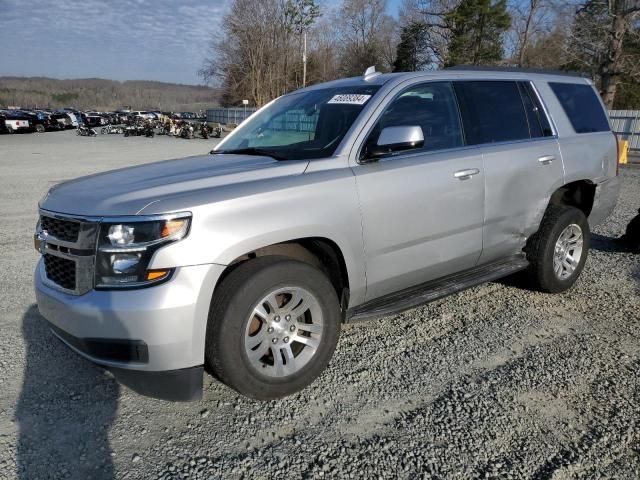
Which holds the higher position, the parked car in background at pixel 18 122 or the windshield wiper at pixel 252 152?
the parked car in background at pixel 18 122

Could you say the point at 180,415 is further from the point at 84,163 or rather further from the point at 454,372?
the point at 84,163

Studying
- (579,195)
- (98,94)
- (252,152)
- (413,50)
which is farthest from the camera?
(98,94)

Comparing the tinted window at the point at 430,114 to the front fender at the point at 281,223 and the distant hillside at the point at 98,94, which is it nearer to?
the front fender at the point at 281,223

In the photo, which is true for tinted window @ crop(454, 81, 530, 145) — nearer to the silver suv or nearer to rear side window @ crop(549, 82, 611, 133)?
the silver suv

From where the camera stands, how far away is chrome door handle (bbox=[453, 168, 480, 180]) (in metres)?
3.48

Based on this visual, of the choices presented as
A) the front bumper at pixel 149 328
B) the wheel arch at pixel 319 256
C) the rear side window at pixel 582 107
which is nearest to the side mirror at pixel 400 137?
the wheel arch at pixel 319 256

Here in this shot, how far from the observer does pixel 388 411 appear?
2816mm

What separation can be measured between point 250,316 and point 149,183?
962 millimetres

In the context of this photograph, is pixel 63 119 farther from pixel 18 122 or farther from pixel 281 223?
pixel 281 223

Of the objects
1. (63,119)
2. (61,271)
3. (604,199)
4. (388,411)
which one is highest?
(63,119)

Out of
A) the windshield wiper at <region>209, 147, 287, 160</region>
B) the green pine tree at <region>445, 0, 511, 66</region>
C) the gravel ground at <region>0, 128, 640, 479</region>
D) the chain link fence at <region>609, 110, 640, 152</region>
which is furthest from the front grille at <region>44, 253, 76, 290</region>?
the green pine tree at <region>445, 0, 511, 66</region>

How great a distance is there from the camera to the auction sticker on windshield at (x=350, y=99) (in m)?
3.36

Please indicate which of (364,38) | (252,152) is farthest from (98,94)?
(252,152)

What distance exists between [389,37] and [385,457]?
67.0 meters
